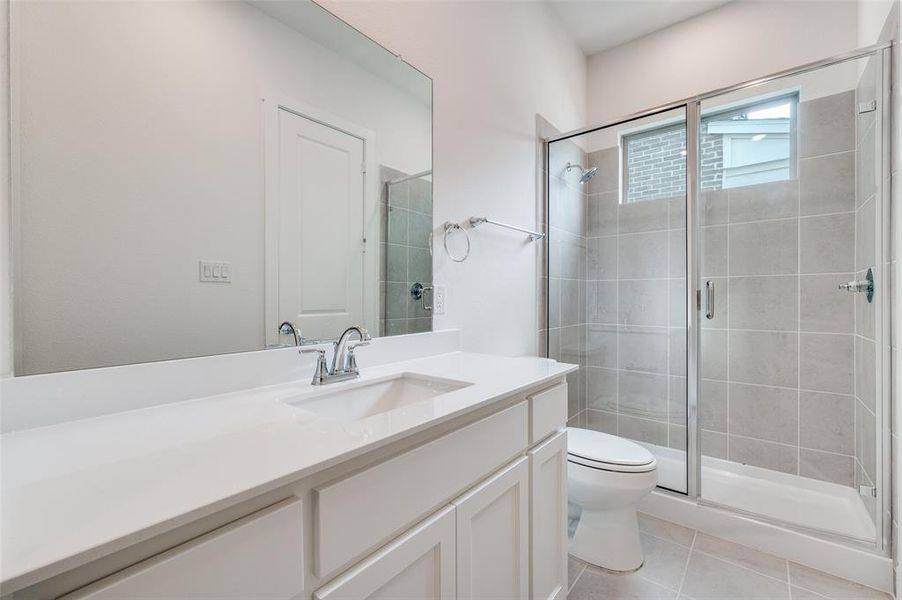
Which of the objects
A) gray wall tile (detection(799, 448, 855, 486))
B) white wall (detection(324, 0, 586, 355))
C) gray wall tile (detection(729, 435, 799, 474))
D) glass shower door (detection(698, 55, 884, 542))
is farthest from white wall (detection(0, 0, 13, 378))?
gray wall tile (detection(799, 448, 855, 486))

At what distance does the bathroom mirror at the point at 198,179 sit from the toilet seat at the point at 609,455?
3.11ft

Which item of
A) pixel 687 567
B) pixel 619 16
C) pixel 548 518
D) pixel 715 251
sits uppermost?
pixel 619 16

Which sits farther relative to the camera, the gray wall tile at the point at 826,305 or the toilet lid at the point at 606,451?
the gray wall tile at the point at 826,305

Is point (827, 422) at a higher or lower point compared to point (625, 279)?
lower

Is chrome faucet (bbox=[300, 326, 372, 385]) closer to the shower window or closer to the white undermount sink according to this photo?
the white undermount sink

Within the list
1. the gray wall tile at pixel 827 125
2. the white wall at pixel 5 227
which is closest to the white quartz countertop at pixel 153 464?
the white wall at pixel 5 227

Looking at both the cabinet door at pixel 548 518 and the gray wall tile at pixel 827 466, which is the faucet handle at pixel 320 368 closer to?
the cabinet door at pixel 548 518

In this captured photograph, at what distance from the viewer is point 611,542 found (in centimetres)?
166

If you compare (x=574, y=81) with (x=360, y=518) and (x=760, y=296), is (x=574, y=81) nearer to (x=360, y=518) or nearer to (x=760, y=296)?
(x=760, y=296)

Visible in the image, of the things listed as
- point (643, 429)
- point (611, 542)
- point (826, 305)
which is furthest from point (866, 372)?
point (611, 542)

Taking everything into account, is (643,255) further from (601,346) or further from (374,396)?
(374,396)

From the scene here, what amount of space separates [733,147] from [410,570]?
8.48ft

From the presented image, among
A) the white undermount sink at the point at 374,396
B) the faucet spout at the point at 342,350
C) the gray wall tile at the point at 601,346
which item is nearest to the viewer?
the white undermount sink at the point at 374,396

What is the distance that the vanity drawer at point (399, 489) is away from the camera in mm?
605
